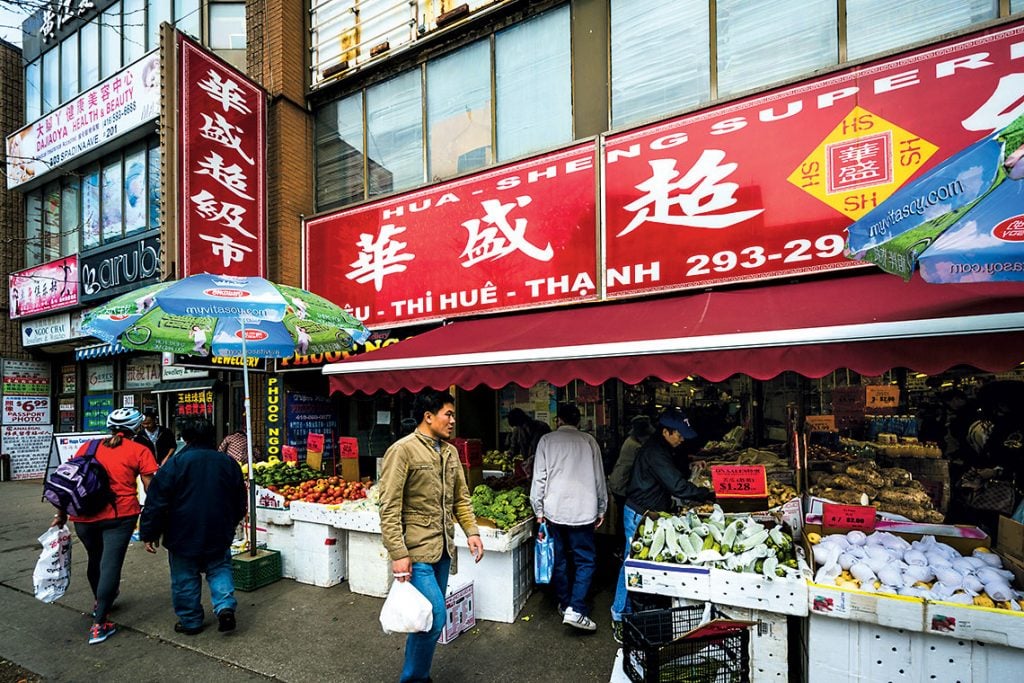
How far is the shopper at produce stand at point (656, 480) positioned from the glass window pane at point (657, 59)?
3.60 m

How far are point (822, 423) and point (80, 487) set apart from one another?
26.2ft

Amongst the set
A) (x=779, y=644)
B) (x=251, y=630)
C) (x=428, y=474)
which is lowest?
(x=251, y=630)

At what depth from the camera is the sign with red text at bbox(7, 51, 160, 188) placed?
34.7 ft

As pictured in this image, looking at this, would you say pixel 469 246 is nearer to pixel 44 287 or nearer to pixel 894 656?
Result: pixel 894 656

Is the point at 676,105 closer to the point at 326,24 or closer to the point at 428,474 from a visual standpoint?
the point at 428,474

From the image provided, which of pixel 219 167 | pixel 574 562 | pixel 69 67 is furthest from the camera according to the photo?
pixel 69 67

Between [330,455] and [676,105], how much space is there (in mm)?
7554

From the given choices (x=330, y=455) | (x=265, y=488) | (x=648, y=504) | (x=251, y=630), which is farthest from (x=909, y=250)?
(x=330, y=455)

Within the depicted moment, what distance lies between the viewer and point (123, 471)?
4754 millimetres

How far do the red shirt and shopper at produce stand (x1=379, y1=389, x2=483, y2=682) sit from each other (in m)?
3.08

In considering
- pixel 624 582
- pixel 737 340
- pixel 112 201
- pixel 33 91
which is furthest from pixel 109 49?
pixel 624 582

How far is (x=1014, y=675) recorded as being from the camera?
288 centimetres

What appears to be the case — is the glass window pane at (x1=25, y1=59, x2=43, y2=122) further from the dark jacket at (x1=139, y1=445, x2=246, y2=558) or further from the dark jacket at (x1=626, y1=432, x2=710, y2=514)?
the dark jacket at (x1=626, y1=432, x2=710, y2=514)

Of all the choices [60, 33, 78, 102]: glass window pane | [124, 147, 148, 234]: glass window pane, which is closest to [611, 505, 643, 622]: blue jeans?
[124, 147, 148, 234]: glass window pane
